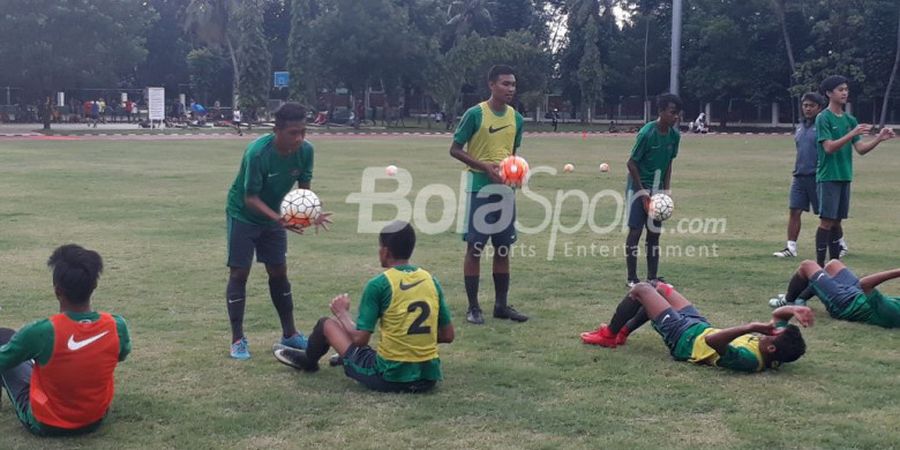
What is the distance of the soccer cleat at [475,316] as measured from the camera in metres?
8.96

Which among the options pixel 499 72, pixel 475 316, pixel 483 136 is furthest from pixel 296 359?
pixel 499 72

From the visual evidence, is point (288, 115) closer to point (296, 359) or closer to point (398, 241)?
point (398, 241)

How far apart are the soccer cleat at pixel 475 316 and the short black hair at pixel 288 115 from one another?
264 centimetres

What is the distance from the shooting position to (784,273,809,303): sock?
9.04 meters

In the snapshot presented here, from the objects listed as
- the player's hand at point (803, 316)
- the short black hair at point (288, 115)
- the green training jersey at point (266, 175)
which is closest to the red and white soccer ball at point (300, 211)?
the green training jersey at point (266, 175)

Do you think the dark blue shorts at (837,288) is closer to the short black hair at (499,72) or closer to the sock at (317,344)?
the short black hair at (499,72)

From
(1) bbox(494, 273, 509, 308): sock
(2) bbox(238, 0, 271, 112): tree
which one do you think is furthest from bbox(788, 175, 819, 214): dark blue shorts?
(2) bbox(238, 0, 271, 112): tree

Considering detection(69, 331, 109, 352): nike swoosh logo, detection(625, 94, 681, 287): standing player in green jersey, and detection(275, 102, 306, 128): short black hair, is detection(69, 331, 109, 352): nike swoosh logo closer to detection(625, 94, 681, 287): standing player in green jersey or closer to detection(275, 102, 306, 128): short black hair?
detection(275, 102, 306, 128): short black hair

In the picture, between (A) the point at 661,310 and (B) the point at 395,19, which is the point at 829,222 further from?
(B) the point at 395,19

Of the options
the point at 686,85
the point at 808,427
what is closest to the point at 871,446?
the point at 808,427

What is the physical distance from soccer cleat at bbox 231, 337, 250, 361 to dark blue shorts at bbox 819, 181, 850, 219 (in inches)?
262

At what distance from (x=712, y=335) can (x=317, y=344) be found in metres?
2.86

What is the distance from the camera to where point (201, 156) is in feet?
107

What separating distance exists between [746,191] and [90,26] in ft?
140
